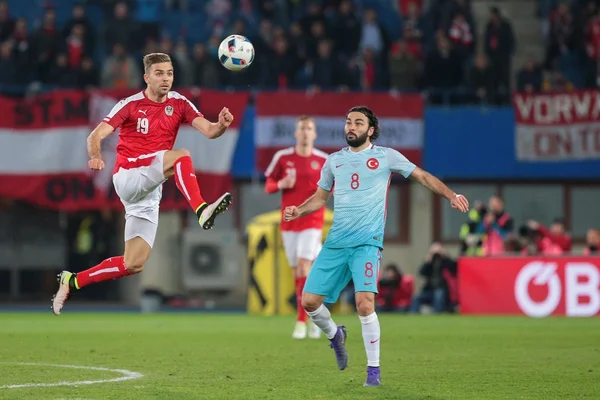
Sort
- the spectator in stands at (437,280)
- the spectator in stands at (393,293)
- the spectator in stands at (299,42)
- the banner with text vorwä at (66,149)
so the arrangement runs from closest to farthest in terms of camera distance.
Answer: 1. the spectator in stands at (437,280)
2. the spectator in stands at (393,293)
3. the banner with text vorwä at (66,149)
4. the spectator in stands at (299,42)

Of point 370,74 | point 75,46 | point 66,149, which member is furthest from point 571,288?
point 75,46

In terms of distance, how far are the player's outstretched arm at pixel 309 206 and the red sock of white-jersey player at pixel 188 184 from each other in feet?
2.45

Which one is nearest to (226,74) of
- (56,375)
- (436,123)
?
(436,123)

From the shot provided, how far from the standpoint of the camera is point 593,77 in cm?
2436

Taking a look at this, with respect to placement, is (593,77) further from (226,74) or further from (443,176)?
(226,74)

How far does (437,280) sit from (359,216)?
42.3 feet

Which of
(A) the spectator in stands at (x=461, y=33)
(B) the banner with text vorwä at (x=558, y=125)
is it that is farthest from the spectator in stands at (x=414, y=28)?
(B) the banner with text vorwä at (x=558, y=125)

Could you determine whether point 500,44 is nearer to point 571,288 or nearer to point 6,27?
point 571,288

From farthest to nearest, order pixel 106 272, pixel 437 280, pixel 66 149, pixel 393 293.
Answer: pixel 66 149, pixel 393 293, pixel 437 280, pixel 106 272

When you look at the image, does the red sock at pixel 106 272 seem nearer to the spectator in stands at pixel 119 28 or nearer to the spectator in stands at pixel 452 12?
the spectator in stands at pixel 119 28

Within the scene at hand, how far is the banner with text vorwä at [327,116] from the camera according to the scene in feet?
79.5

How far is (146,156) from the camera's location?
10852 millimetres

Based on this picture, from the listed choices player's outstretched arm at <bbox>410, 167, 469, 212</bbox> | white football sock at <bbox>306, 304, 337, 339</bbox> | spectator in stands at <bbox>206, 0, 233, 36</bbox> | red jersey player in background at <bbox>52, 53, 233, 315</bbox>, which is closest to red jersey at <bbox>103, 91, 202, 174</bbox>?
red jersey player in background at <bbox>52, 53, 233, 315</bbox>

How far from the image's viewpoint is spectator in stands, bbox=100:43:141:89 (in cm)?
2419
